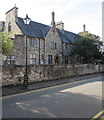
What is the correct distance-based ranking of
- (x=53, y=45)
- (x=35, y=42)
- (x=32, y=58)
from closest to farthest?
(x=32, y=58) < (x=35, y=42) < (x=53, y=45)

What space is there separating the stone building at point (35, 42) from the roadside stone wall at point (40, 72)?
29.5 ft

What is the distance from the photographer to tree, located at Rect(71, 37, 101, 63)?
2697cm

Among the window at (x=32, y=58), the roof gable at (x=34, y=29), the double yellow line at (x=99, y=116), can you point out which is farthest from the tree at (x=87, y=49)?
the double yellow line at (x=99, y=116)

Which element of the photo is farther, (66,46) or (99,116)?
(66,46)

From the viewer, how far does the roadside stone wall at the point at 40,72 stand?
10.8 meters

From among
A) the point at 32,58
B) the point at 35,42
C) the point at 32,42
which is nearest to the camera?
the point at 32,58

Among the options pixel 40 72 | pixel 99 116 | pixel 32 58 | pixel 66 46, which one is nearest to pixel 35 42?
pixel 32 58

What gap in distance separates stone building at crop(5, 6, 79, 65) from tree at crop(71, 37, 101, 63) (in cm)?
442

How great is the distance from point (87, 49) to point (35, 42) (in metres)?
11.9

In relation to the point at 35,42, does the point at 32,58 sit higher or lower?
lower

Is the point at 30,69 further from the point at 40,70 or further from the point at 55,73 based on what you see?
the point at 55,73

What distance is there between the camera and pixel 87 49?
2694 centimetres

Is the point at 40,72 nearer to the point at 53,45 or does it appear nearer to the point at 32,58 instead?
the point at 32,58

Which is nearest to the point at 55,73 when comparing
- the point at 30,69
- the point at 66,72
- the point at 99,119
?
the point at 66,72
